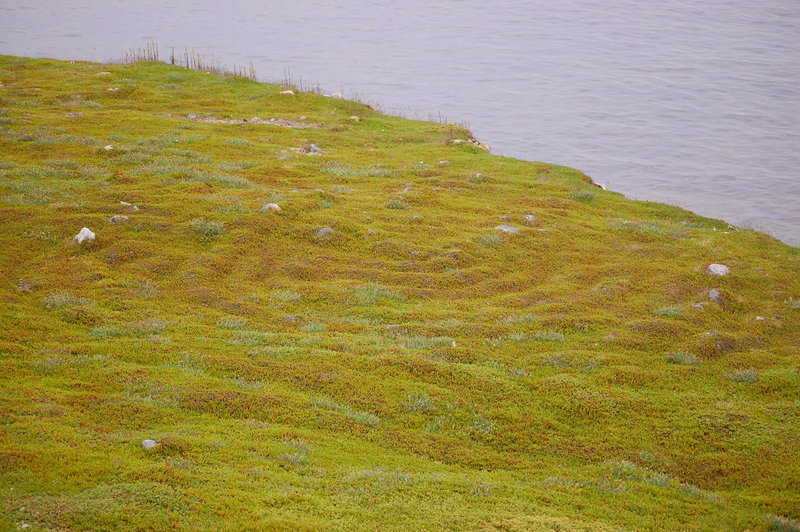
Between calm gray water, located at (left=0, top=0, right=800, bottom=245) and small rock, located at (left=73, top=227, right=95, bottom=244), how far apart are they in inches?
1230

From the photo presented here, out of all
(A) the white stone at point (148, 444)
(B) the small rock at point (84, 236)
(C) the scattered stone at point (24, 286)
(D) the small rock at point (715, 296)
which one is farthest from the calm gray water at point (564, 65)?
(C) the scattered stone at point (24, 286)

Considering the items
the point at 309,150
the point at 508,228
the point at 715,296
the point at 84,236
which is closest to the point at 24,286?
the point at 84,236

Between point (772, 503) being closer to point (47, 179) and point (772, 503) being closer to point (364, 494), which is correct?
point (364, 494)

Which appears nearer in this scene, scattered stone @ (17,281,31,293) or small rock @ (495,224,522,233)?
scattered stone @ (17,281,31,293)

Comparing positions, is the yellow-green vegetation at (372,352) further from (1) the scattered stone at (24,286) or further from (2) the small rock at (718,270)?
(2) the small rock at (718,270)

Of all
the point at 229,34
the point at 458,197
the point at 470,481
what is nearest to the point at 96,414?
the point at 470,481

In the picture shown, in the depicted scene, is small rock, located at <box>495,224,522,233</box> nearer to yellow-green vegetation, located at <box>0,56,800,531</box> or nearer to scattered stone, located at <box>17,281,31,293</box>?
yellow-green vegetation, located at <box>0,56,800,531</box>

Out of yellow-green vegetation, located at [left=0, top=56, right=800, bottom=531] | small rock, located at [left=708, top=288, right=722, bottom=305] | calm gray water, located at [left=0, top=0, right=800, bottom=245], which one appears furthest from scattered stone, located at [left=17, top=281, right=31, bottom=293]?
calm gray water, located at [left=0, top=0, right=800, bottom=245]

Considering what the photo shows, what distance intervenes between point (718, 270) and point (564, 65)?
5674 centimetres

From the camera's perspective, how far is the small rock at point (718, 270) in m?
22.8

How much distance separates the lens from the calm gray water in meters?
45.8

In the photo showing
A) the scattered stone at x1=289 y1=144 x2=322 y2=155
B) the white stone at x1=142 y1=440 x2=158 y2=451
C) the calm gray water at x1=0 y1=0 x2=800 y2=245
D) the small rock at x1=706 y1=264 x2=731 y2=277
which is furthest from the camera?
the calm gray water at x1=0 y1=0 x2=800 y2=245

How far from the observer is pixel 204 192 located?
26.8m

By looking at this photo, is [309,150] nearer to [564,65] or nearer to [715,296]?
[715,296]
